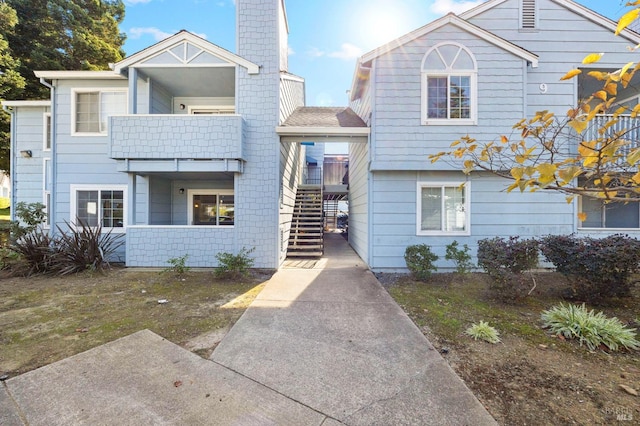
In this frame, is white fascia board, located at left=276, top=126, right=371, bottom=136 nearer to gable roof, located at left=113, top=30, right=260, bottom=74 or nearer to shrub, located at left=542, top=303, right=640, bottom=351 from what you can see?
gable roof, located at left=113, top=30, right=260, bottom=74

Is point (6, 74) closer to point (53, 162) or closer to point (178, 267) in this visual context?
point (53, 162)

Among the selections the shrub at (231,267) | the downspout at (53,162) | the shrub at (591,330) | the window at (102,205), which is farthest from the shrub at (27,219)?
the shrub at (591,330)

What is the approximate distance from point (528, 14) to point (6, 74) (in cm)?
1880

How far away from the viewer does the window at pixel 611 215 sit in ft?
26.8

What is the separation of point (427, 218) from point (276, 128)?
4659 mm

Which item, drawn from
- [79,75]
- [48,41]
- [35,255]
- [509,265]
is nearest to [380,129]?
[509,265]

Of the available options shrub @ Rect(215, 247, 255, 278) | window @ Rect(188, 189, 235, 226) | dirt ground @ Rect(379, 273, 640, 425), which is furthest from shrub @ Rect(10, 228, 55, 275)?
dirt ground @ Rect(379, 273, 640, 425)

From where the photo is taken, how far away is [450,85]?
7207 millimetres

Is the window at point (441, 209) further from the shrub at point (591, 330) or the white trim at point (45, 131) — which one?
the white trim at point (45, 131)

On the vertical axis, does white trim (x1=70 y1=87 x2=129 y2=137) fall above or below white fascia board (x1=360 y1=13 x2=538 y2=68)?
below

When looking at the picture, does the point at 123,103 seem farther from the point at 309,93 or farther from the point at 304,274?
the point at 309,93

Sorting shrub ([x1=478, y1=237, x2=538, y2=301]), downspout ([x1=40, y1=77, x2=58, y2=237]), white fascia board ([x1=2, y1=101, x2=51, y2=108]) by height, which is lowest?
shrub ([x1=478, y1=237, x2=538, y2=301])

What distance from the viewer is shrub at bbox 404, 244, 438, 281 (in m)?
6.32

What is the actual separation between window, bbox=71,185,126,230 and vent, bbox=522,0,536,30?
491 inches
